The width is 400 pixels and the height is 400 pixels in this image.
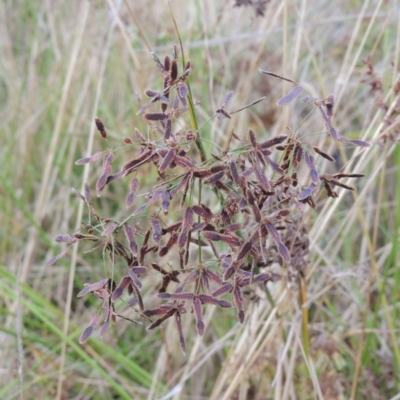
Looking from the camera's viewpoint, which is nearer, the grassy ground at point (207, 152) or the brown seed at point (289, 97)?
the brown seed at point (289, 97)

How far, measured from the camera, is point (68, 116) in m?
2.49

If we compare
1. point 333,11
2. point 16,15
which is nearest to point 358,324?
point 333,11

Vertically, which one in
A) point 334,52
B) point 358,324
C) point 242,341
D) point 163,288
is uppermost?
point 334,52

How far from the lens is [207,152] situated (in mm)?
1719

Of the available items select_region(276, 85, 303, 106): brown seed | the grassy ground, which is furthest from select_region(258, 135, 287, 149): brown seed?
the grassy ground

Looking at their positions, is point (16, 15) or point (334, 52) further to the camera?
point (16, 15)

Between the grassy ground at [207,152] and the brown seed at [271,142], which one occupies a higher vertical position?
the brown seed at [271,142]

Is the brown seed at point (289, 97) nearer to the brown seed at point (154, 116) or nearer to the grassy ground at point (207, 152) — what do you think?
the brown seed at point (154, 116)

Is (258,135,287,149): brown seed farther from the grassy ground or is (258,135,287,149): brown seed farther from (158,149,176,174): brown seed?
the grassy ground

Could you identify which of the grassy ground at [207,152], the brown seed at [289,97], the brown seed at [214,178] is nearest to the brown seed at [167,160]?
the brown seed at [214,178]

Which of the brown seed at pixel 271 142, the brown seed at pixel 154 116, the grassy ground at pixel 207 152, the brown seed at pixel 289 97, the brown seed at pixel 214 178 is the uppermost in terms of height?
the brown seed at pixel 289 97

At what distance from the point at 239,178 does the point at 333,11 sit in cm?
219

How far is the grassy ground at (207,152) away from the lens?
1.25 meters

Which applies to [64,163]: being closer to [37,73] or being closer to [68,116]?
[68,116]
